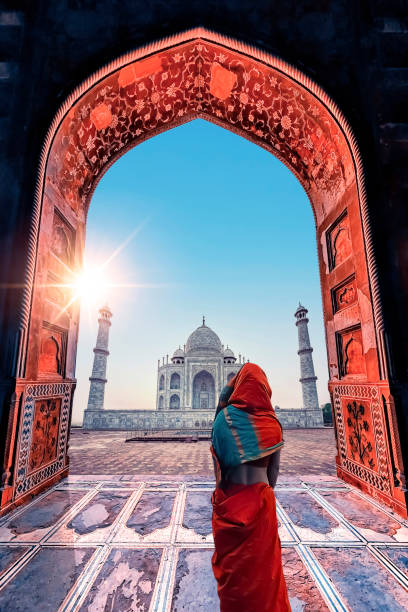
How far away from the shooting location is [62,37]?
9.89 feet

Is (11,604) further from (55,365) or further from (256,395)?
(55,365)

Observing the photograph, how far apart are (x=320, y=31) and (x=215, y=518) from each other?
457 centimetres

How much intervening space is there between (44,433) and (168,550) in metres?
1.73

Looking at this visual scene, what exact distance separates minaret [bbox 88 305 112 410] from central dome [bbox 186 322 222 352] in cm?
770

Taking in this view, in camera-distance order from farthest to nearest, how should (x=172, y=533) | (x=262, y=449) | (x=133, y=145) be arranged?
(x=133, y=145)
(x=172, y=533)
(x=262, y=449)

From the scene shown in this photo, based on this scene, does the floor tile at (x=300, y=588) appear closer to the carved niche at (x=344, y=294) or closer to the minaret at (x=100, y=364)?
the carved niche at (x=344, y=294)

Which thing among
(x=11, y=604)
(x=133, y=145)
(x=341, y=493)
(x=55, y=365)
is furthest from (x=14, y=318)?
(x=341, y=493)

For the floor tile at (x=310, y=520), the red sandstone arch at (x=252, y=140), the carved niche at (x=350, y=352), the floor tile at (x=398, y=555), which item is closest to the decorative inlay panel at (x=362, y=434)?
the red sandstone arch at (x=252, y=140)

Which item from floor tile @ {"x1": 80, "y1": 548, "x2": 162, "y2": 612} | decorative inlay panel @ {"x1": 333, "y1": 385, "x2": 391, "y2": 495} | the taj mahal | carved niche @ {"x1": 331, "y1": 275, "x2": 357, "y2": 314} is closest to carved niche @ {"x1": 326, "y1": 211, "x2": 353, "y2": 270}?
carved niche @ {"x1": 331, "y1": 275, "x2": 357, "y2": 314}

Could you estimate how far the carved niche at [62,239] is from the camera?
9.90 feet

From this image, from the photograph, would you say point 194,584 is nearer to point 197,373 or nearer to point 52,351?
point 52,351

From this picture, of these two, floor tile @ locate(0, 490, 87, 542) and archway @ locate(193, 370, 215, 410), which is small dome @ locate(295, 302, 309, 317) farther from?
floor tile @ locate(0, 490, 87, 542)

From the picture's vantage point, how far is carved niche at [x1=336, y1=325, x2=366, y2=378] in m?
2.73

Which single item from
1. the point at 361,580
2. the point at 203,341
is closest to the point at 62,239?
the point at 361,580
